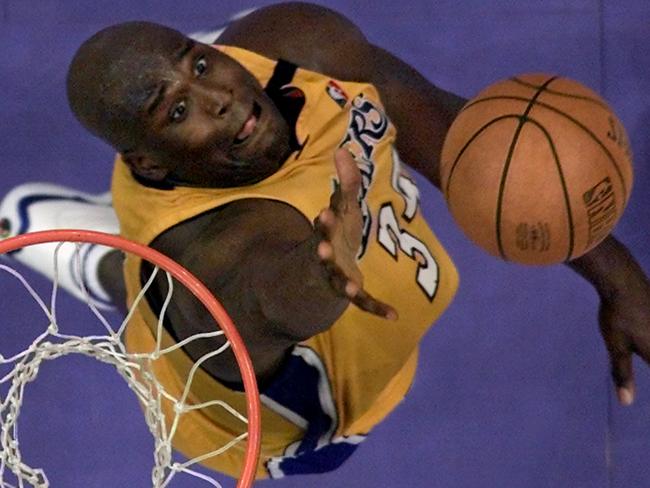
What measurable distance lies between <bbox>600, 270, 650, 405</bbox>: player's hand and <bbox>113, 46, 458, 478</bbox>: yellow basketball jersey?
8.7 inches

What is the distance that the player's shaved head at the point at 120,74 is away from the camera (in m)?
0.95

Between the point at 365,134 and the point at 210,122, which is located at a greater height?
the point at 210,122

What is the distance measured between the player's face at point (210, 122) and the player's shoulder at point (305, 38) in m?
0.15

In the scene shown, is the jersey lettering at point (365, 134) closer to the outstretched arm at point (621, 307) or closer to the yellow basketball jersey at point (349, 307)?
the yellow basketball jersey at point (349, 307)

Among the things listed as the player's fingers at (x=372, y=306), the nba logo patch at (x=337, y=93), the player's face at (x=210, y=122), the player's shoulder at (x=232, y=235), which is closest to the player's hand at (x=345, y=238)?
A: the player's fingers at (x=372, y=306)

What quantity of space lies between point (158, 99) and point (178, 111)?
0.08 ft

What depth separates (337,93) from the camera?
118 cm

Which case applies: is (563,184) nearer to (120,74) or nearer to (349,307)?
(349,307)

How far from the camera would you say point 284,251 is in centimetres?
87

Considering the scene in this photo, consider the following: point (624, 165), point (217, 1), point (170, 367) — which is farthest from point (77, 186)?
point (624, 165)

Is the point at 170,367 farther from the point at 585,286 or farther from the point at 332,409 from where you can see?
the point at 585,286

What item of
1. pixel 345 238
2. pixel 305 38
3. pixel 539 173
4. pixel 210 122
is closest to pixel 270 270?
pixel 345 238

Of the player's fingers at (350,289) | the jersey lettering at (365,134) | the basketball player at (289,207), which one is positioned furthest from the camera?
the jersey lettering at (365,134)

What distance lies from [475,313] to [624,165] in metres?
0.64
